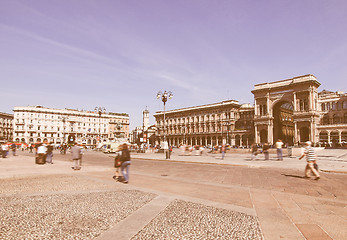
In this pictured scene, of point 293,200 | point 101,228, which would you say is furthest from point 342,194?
point 101,228

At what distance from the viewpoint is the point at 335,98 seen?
65062mm

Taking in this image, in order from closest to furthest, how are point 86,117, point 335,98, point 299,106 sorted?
1. point 299,106
2. point 335,98
3. point 86,117

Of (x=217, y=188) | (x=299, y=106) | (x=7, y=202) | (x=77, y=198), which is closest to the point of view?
(x=7, y=202)

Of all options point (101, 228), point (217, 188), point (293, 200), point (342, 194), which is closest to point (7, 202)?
point (101, 228)

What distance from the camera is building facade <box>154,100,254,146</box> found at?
74.4 meters

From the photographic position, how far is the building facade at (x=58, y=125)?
83.0m

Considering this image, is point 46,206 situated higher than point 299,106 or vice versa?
point 299,106

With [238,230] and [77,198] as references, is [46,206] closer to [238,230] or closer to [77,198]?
[77,198]

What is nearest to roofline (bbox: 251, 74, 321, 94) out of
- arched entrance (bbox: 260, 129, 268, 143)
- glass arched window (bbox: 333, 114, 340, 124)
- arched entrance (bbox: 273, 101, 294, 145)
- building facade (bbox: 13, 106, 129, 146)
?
arched entrance (bbox: 273, 101, 294, 145)

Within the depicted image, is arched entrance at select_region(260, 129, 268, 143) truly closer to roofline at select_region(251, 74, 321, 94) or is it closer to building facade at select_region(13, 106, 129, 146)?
roofline at select_region(251, 74, 321, 94)

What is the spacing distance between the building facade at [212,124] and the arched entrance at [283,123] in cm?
804

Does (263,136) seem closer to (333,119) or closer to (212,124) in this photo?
(333,119)

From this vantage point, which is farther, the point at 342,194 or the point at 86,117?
the point at 86,117

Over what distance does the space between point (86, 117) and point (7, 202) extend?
95937 millimetres
